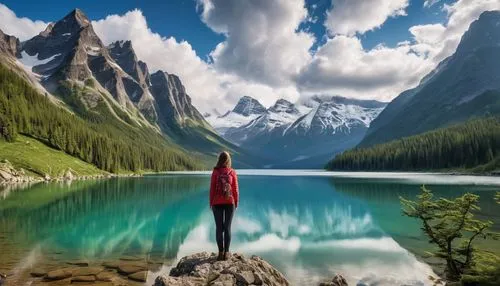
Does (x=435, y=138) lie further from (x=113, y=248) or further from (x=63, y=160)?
(x=113, y=248)

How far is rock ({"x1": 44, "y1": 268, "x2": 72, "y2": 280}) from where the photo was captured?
20.0 metres

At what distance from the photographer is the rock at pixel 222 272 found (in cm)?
1497

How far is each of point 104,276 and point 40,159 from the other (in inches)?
4721

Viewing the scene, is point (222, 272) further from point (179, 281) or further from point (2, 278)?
point (2, 278)

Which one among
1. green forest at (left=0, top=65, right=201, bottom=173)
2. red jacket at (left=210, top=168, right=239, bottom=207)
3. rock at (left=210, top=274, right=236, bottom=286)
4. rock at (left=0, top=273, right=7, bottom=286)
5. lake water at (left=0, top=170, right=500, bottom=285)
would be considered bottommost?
lake water at (left=0, top=170, right=500, bottom=285)

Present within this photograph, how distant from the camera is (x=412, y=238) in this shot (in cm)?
3250

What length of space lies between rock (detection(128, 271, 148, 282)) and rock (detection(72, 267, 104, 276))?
2077mm

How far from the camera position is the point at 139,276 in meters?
20.8

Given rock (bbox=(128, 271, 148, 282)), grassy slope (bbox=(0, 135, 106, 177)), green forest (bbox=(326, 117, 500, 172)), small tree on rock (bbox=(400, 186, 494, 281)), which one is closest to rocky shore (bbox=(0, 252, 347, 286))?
rock (bbox=(128, 271, 148, 282))

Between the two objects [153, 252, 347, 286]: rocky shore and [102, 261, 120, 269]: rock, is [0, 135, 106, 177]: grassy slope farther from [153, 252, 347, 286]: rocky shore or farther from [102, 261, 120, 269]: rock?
[153, 252, 347, 286]: rocky shore

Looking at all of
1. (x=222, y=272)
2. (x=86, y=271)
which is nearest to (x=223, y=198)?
(x=222, y=272)

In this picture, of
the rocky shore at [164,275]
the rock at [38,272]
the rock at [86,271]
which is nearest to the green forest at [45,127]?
the rock at [38,272]

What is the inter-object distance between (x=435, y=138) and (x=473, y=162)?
3256cm

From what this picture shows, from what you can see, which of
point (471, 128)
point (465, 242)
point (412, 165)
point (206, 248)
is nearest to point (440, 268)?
point (465, 242)
